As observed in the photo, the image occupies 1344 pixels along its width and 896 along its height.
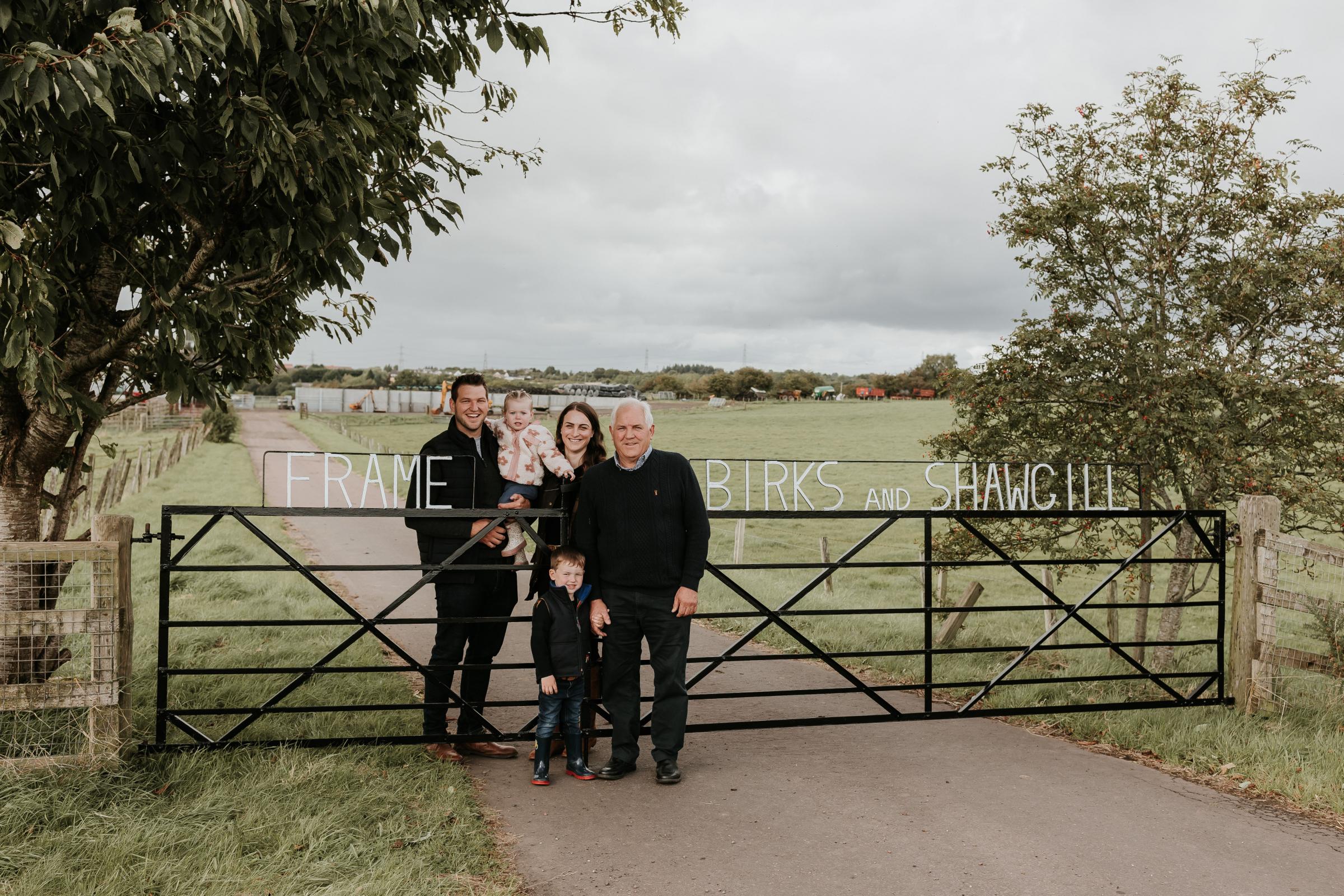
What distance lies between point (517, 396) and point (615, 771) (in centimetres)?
230

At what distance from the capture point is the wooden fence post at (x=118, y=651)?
478cm

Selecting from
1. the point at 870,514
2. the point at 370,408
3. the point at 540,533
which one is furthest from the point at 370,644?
the point at 370,408

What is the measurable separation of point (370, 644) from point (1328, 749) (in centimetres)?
747

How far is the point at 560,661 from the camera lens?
502 centimetres

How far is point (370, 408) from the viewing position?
57.8 meters

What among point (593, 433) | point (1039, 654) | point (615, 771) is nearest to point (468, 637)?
point (615, 771)

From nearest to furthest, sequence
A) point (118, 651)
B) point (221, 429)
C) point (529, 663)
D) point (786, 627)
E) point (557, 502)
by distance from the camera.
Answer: point (118, 651)
point (529, 663)
point (557, 502)
point (786, 627)
point (221, 429)

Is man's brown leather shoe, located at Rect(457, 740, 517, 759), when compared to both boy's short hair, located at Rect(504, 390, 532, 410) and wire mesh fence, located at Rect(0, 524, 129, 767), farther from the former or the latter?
boy's short hair, located at Rect(504, 390, 532, 410)

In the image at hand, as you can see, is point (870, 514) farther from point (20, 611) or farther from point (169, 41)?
point (20, 611)

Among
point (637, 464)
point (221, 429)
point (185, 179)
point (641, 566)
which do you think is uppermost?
point (185, 179)

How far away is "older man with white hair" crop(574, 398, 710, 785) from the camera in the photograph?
16.6 ft

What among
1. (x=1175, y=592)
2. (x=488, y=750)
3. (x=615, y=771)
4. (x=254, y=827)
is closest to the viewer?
(x=254, y=827)

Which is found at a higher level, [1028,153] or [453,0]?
[1028,153]

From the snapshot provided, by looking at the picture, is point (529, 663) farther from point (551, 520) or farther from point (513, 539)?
point (551, 520)
